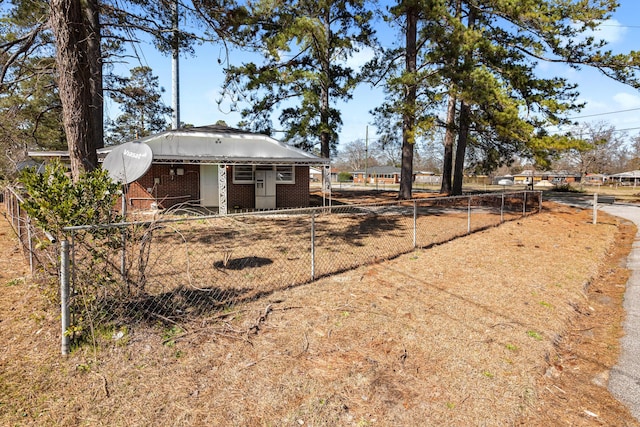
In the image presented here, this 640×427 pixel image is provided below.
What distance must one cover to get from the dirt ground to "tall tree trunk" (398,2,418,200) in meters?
11.8

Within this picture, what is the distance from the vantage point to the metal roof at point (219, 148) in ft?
46.5

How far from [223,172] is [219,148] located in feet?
9.11

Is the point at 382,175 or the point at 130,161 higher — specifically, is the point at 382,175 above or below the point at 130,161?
above

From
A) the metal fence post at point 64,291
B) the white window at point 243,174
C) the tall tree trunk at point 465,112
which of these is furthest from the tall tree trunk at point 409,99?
the metal fence post at point 64,291

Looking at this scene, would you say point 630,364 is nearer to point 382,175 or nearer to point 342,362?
point 342,362

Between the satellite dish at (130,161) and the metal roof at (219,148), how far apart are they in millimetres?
7804

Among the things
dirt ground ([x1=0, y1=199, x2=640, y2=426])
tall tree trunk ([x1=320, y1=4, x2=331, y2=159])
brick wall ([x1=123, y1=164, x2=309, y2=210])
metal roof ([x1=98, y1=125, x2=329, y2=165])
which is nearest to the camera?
dirt ground ([x1=0, y1=199, x2=640, y2=426])

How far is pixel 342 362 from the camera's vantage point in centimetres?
355

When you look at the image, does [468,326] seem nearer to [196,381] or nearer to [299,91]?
[196,381]

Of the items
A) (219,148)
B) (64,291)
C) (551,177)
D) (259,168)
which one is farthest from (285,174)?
(551,177)

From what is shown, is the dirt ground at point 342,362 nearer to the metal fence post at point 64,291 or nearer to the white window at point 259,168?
the metal fence post at point 64,291

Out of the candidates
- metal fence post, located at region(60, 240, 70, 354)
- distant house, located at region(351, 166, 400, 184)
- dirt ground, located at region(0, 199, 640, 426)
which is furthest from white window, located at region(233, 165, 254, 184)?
distant house, located at region(351, 166, 400, 184)

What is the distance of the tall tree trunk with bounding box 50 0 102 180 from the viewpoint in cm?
575

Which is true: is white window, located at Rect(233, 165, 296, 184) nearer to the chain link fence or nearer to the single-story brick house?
the single-story brick house
